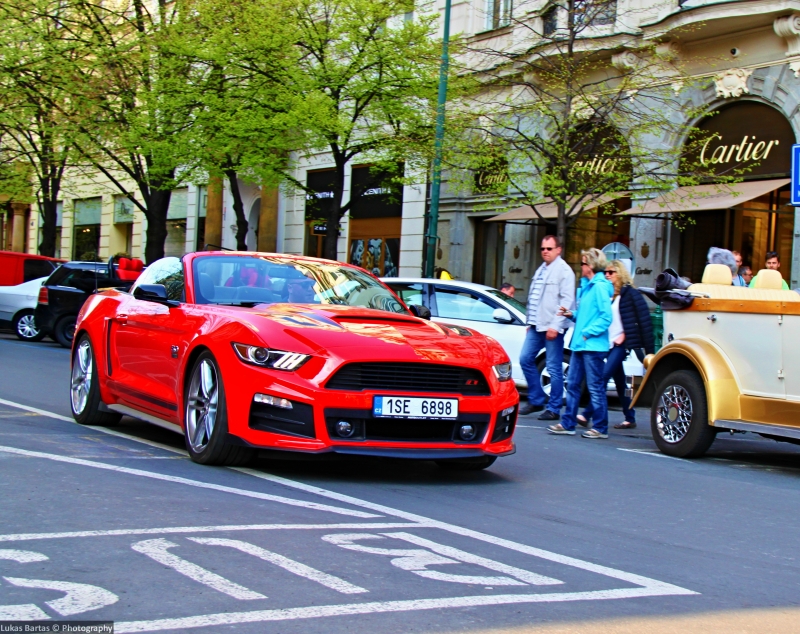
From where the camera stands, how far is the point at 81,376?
9359 millimetres

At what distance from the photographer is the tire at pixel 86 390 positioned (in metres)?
9.07

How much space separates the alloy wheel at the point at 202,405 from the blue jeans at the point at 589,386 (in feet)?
14.8

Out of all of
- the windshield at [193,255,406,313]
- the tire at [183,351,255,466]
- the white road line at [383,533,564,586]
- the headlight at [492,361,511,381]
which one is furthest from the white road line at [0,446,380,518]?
the headlight at [492,361,511,381]

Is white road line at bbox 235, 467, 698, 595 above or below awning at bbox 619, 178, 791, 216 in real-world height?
below

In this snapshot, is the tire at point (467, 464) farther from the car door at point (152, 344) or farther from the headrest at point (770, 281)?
the headrest at point (770, 281)

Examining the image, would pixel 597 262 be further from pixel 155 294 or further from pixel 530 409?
pixel 155 294

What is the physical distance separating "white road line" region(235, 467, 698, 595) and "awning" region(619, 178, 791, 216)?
14438 millimetres

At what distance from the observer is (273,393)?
658 centimetres

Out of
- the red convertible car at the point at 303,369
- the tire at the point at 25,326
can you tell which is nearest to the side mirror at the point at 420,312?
the red convertible car at the point at 303,369

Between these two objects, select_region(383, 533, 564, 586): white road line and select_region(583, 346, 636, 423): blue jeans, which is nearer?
select_region(383, 533, 564, 586): white road line

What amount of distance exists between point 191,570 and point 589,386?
22.4 ft

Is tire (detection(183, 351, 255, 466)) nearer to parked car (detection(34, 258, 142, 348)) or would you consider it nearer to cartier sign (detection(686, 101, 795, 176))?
cartier sign (detection(686, 101, 795, 176))

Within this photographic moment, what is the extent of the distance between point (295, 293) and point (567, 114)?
38.6 ft

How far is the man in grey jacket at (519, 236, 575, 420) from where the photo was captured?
1157 cm
